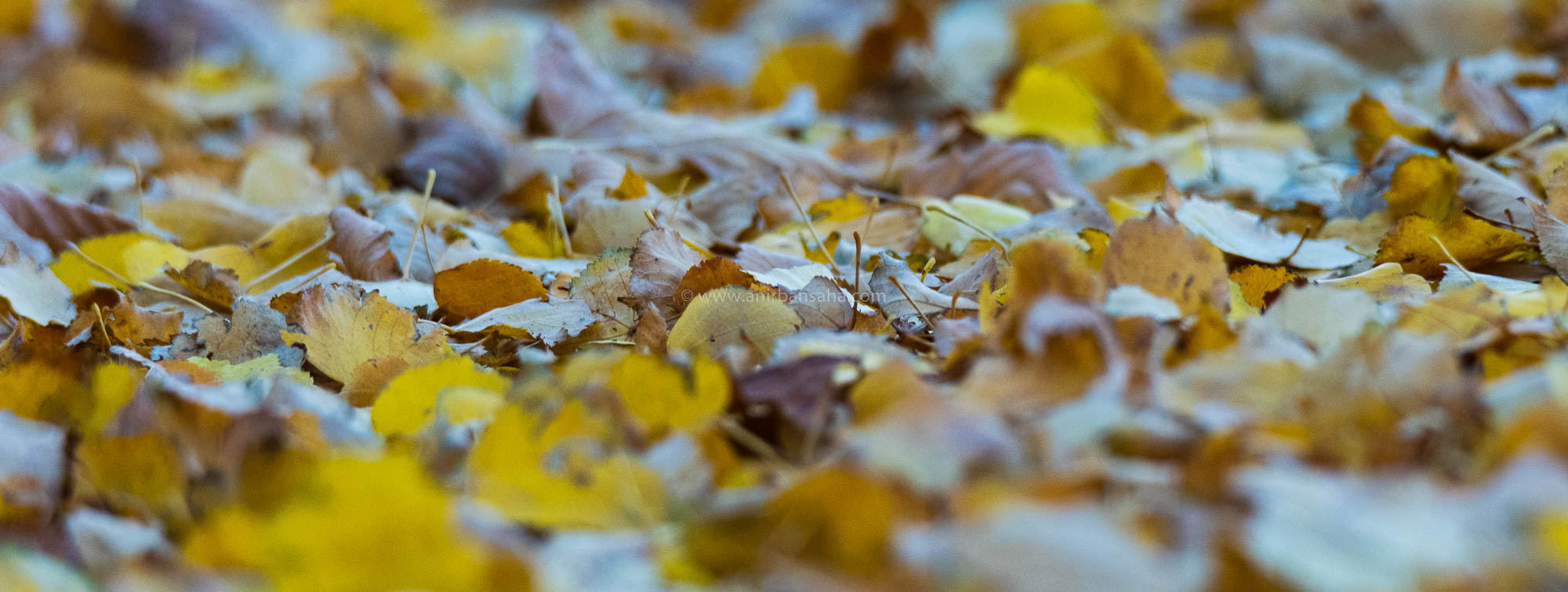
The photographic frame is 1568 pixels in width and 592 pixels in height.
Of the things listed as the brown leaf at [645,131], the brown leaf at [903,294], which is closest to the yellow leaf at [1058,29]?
the brown leaf at [645,131]

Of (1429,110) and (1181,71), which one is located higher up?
(1429,110)

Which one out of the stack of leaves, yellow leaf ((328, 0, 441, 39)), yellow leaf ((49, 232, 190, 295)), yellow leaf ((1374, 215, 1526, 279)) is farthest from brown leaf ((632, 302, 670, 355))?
yellow leaf ((328, 0, 441, 39))

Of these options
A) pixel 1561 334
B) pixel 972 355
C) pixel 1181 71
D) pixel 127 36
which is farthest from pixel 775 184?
pixel 127 36

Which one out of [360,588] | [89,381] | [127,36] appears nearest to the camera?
[360,588]

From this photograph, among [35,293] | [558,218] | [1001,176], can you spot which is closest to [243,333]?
[35,293]

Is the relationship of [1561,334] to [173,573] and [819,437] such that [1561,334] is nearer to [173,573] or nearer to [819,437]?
[819,437]

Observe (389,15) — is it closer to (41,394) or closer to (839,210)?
(839,210)

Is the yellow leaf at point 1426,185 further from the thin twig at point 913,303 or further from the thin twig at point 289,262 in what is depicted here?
the thin twig at point 289,262
